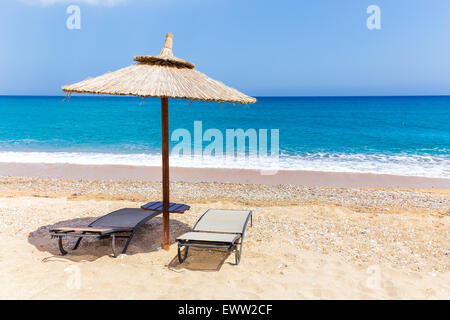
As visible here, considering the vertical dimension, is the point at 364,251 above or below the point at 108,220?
below

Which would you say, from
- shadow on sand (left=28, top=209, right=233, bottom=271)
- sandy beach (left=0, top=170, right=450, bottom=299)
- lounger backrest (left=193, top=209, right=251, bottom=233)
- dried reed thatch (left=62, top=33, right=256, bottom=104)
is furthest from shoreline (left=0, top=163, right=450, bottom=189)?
dried reed thatch (left=62, top=33, right=256, bottom=104)

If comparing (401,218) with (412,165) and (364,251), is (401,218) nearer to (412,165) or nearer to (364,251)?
(364,251)

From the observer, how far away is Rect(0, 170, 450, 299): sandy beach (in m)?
3.71

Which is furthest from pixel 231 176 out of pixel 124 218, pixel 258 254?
pixel 258 254

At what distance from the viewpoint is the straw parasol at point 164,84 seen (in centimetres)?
404

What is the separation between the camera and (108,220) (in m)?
5.20

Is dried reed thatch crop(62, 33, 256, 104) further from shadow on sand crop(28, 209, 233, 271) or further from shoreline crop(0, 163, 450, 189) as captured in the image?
shoreline crop(0, 163, 450, 189)

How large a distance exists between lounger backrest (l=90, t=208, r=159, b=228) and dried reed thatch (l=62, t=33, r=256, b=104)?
2.11 m

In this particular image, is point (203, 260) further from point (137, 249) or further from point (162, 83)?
point (162, 83)

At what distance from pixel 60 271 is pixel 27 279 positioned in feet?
1.19

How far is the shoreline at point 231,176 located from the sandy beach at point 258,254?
2253 mm
